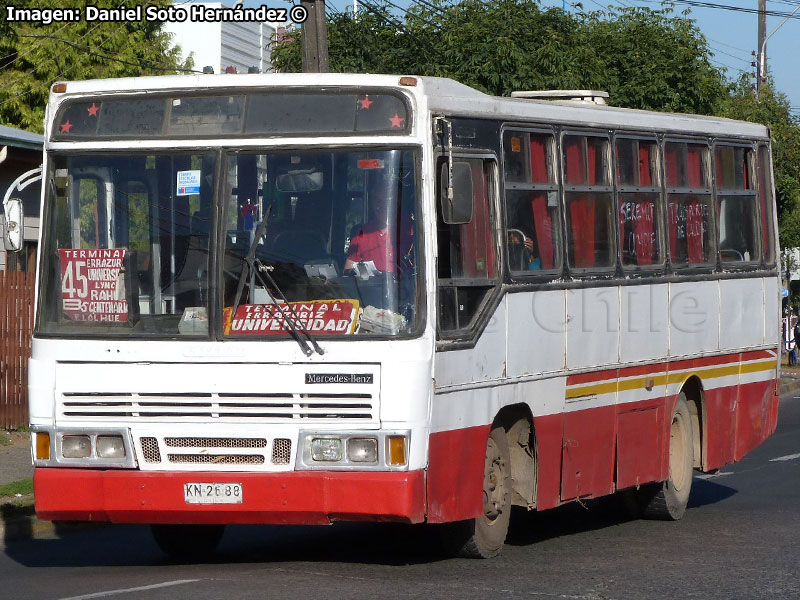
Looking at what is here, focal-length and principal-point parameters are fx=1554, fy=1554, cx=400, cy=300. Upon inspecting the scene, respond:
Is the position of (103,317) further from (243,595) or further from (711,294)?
(711,294)

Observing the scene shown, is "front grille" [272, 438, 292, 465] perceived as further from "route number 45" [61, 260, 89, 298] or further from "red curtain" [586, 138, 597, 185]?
Answer: "red curtain" [586, 138, 597, 185]

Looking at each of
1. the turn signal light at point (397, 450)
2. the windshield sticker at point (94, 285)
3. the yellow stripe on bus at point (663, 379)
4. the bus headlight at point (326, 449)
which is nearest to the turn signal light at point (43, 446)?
the windshield sticker at point (94, 285)

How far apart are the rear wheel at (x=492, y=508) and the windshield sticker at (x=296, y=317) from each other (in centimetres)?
150

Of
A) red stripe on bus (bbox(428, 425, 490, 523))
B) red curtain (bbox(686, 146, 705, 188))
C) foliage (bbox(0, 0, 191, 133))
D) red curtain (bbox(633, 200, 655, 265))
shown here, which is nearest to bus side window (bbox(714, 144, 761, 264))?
red curtain (bbox(686, 146, 705, 188))

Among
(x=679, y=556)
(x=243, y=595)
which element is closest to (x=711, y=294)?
(x=679, y=556)

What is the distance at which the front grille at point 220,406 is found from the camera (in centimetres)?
871

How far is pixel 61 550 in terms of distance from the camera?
36.9ft

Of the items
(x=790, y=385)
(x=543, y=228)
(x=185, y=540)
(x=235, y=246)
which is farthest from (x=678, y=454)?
(x=790, y=385)

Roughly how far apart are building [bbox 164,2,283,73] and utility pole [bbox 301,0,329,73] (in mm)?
34982

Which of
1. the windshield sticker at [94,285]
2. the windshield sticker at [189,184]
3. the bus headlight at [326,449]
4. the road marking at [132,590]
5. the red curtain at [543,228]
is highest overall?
the windshield sticker at [189,184]

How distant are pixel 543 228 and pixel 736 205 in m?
3.82

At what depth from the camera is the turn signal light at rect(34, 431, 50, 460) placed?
913cm

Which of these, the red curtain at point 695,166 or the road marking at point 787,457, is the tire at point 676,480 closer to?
the red curtain at point 695,166

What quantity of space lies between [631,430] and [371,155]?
394 centimetres
